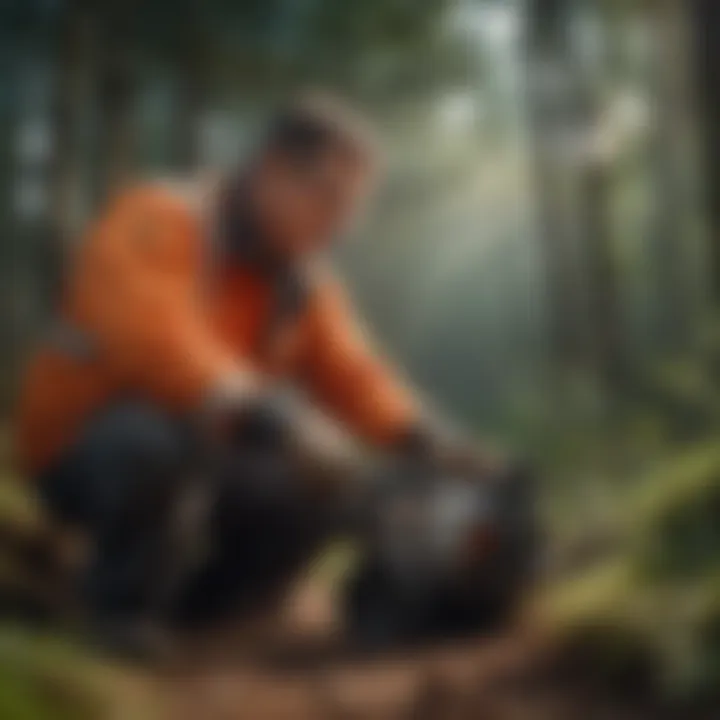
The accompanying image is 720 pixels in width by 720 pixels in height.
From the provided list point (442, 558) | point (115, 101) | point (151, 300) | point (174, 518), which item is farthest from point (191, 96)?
point (442, 558)

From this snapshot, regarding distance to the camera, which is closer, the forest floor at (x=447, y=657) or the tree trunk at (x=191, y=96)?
the forest floor at (x=447, y=657)

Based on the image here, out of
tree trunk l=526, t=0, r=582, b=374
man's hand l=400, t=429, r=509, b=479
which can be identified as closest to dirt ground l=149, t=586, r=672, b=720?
man's hand l=400, t=429, r=509, b=479

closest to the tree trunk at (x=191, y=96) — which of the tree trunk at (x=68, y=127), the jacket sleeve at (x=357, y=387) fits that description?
the tree trunk at (x=68, y=127)

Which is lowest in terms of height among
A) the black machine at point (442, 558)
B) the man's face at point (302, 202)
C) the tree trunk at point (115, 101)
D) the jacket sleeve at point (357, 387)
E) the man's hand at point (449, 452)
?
the black machine at point (442, 558)

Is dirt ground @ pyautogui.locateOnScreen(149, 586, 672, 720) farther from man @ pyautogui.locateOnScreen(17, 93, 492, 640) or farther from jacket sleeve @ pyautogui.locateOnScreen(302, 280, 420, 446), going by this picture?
jacket sleeve @ pyautogui.locateOnScreen(302, 280, 420, 446)

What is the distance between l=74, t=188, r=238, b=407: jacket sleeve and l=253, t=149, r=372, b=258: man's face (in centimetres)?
9

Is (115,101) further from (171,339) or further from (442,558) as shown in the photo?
(442,558)

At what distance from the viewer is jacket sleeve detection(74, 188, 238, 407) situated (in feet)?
5.66

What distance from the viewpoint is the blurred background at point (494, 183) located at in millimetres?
1751

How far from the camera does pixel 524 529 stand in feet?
5.70

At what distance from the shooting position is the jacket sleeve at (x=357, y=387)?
5.75 feet

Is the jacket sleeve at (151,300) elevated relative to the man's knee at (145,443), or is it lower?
elevated

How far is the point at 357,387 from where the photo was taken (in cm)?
175

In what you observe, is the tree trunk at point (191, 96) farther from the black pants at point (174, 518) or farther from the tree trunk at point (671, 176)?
the tree trunk at point (671, 176)
